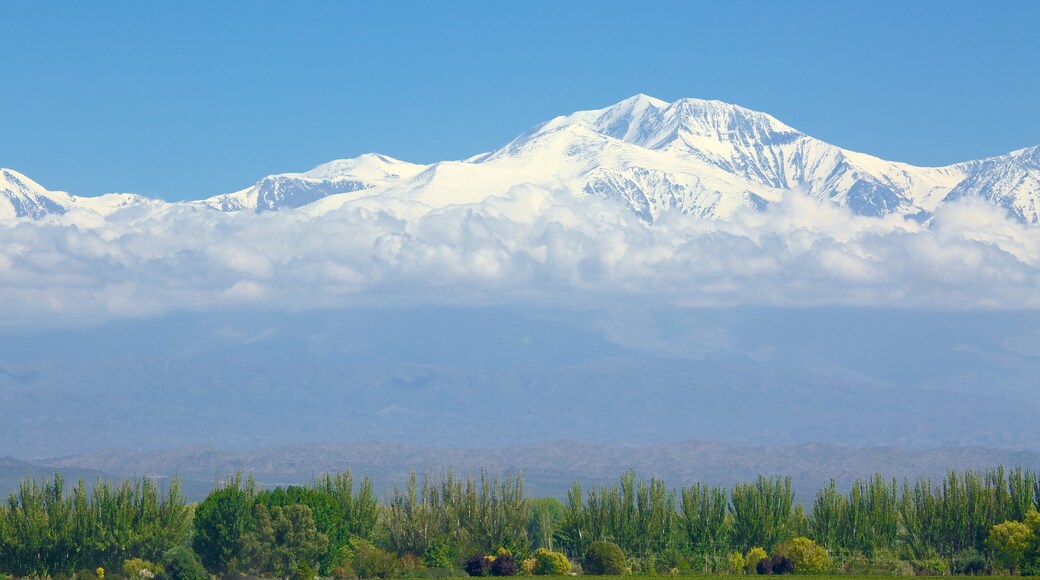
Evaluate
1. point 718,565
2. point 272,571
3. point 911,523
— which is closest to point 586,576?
point 718,565

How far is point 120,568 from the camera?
350ft

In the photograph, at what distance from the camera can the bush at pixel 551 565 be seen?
4099 inches

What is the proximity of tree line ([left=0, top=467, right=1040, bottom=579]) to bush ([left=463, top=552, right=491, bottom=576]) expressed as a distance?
4.1 inches

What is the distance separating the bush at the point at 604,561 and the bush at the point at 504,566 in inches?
199

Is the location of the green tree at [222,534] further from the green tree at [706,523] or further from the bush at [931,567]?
the bush at [931,567]

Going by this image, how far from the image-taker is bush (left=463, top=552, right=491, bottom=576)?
342ft

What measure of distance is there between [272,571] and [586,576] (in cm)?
2046

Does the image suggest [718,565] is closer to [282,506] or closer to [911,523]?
[911,523]

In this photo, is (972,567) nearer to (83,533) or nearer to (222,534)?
(222,534)

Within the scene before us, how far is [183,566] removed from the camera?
100m

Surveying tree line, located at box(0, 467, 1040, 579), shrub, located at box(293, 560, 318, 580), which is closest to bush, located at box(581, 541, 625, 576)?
tree line, located at box(0, 467, 1040, 579)

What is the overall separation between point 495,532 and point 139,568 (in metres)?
25.8

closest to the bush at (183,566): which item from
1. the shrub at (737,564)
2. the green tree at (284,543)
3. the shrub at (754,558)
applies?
the green tree at (284,543)

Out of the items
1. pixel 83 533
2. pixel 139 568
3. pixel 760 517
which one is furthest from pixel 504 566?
pixel 83 533
